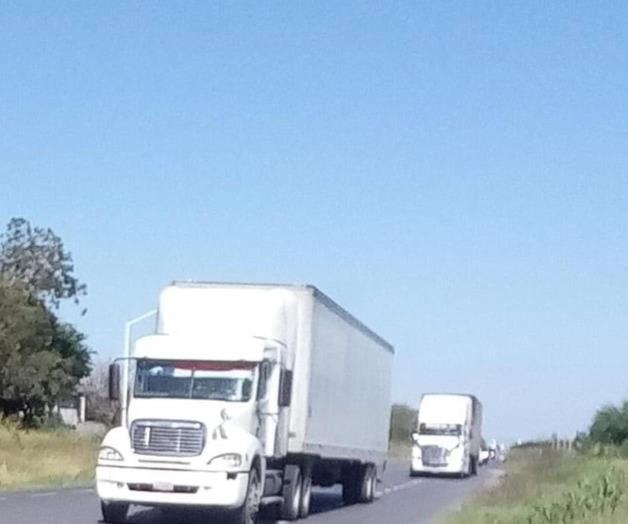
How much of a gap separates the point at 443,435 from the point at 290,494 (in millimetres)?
37524

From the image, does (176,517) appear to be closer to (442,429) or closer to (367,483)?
(367,483)

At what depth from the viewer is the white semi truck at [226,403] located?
27.3m

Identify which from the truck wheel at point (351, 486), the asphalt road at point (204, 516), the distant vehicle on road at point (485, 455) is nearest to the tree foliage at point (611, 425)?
the distant vehicle on road at point (485, 455)

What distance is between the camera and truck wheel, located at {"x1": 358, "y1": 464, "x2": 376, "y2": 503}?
134ft

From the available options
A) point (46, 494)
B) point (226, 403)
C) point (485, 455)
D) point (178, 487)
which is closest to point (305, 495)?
point (226, 403)

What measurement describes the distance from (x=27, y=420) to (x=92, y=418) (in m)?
26.0

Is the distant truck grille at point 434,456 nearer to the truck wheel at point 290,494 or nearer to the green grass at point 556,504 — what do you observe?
the green grass at point 556,504

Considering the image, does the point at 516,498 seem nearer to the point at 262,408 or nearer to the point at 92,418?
the point at 262,408

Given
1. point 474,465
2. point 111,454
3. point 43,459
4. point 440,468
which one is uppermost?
point 111,454

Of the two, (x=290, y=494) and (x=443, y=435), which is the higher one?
(x=290, y=494)

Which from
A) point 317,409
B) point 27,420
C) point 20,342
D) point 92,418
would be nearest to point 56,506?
point 317,409

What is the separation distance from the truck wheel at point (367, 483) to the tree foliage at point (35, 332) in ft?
108

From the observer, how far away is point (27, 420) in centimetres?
8062

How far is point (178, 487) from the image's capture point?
27219mm
